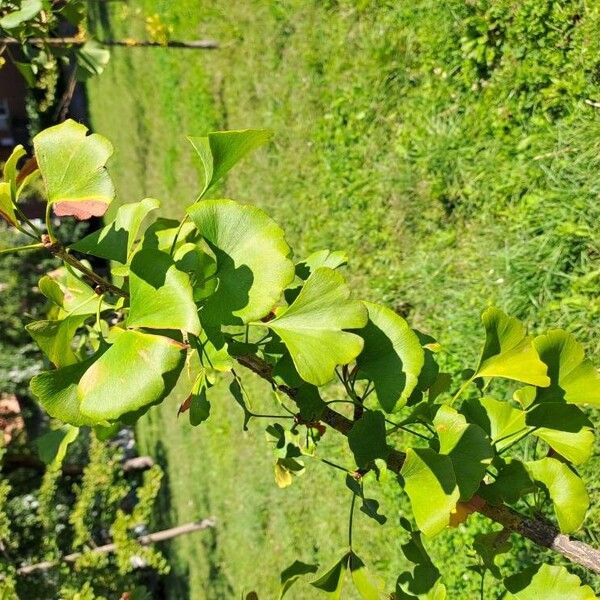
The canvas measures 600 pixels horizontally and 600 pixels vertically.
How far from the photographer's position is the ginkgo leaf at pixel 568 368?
1261mm

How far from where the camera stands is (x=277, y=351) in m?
1.26

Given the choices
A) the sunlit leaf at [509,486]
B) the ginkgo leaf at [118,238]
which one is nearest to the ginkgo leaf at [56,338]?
the ginkgo leaf at [118,238]

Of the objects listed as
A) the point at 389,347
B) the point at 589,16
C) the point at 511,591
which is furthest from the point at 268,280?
the point at 589,16

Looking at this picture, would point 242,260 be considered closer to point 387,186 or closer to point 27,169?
point 27,169

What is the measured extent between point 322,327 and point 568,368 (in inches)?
19.2

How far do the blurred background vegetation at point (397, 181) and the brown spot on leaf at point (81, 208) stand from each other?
203 centimetres

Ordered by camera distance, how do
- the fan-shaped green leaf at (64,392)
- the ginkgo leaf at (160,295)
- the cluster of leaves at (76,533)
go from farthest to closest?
1. the cluster of leaves at (76,533)
2. the fan-shaped green leaf at (64,392)
3. the ginkgo leaf at (160,295)

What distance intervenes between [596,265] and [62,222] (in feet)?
26.7

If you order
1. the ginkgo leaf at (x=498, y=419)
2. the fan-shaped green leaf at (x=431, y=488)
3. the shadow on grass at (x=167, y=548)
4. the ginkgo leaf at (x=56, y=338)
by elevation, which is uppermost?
the ginkgo leaf at (x=56, y=338)

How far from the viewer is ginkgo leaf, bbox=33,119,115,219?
3.85 feet

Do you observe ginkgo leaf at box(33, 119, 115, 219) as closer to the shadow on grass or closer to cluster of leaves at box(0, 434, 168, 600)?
cluster of leaves at box(0, 434, 168, 600)

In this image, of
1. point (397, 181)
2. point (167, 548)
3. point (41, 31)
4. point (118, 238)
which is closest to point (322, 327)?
point (118, 238)

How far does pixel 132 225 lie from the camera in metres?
1.25

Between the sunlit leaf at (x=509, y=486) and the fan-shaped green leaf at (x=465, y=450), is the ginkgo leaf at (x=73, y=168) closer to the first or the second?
the fan-shaped green leaf at (x=465, y=450)
